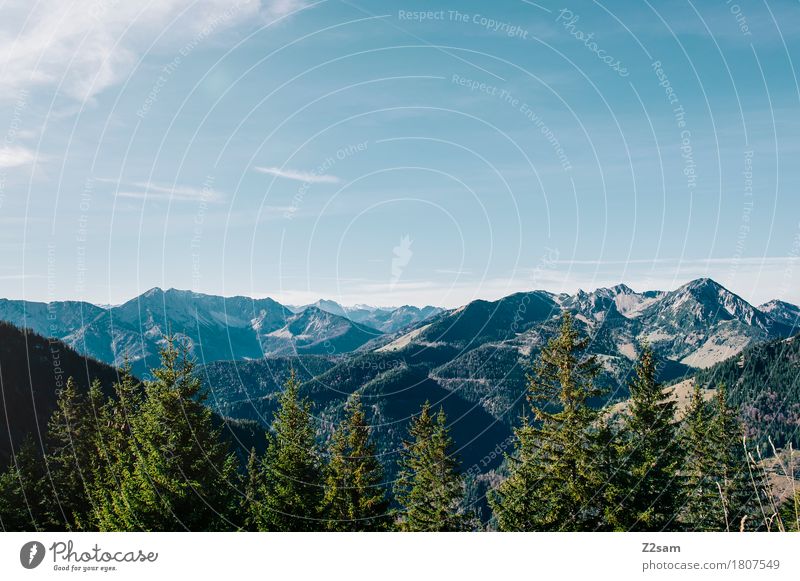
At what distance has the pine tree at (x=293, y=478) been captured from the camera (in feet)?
89.7

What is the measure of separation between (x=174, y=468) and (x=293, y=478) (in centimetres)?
669

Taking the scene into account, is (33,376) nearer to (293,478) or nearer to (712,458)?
(293,478)

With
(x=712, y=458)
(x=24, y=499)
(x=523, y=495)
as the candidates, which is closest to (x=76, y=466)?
(x=24, y=499)

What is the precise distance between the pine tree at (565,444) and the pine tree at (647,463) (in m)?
1.62

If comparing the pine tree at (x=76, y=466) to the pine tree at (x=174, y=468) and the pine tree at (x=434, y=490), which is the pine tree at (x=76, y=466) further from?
the pine tree at (x=434, y=490)

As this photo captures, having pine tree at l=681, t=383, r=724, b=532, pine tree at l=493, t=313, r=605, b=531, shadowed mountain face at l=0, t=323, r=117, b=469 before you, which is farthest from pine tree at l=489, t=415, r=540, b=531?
shadowed mountain face at l=0, t=323, r=117, b=469

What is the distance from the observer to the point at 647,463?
25.5m

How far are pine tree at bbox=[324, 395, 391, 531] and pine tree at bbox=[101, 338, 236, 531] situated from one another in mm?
6482

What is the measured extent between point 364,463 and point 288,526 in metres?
6.26

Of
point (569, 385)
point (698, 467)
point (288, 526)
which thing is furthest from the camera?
point (698, 467)

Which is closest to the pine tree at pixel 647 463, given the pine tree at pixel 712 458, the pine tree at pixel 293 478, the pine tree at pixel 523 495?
the pine tree at pixel 523 495
